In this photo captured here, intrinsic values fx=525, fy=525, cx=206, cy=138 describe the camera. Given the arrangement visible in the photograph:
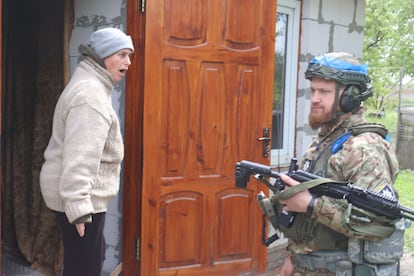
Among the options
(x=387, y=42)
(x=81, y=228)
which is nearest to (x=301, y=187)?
(x=81, y=228)

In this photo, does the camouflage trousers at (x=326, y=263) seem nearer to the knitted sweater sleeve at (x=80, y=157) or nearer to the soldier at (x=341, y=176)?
the soldier at (x=341, y=176)

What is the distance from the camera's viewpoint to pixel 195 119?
3752 mm

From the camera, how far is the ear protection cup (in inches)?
83.7

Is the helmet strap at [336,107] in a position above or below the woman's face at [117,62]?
below

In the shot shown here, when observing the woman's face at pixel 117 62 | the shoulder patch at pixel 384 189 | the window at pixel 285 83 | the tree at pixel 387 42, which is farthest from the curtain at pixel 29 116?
the tree at pixel 387 42

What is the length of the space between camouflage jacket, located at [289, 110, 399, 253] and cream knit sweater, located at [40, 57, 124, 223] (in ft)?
3.57

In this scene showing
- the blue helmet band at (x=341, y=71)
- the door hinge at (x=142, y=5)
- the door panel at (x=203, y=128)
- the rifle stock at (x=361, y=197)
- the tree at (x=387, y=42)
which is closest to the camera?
the rifle stock at (x=361, y=197)

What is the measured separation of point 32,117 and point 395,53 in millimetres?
16717

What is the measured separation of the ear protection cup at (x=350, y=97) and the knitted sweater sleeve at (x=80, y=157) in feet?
3.84

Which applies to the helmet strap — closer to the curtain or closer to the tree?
the curtain

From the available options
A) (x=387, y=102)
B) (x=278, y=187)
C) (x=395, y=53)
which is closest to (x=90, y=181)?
(x=278, y=187)

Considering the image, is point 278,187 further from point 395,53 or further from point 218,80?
point 395,53

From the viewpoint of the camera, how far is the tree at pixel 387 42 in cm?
1558

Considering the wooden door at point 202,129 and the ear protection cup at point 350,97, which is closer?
the ear protection cup at point 350,97
